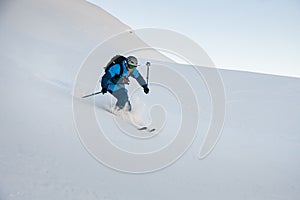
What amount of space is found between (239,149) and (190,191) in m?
1.68

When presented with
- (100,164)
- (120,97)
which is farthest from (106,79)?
(100,164)

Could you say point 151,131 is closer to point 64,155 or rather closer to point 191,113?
point 64,155

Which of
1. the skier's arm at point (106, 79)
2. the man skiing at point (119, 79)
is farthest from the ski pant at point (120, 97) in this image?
the skier's arm at point (106, 79)

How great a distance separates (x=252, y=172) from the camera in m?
2.90

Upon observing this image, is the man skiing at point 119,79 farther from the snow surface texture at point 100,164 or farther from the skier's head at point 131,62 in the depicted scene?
the snow surface texture at point 100,164

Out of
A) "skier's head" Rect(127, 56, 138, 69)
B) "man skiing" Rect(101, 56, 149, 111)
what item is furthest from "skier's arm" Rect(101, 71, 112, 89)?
"skier's head" Rect(127, 56, 138, 69)

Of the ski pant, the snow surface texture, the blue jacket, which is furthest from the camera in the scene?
the ski pant

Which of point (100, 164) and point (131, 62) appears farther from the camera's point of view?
point (131, 62)

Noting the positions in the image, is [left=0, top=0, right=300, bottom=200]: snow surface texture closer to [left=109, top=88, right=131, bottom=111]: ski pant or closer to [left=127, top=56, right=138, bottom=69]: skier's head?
[left=109, top=88, right=131, bottom=111]: ski pant

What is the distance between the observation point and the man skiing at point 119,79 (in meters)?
3.94

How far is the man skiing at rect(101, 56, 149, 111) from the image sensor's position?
3941 mm

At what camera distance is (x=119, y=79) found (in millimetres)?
4008

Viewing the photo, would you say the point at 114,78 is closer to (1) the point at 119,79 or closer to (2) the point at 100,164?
(1) the point at 119,79

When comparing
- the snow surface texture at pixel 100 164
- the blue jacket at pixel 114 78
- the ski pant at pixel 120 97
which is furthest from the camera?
the ski pant at pixel 120 97
